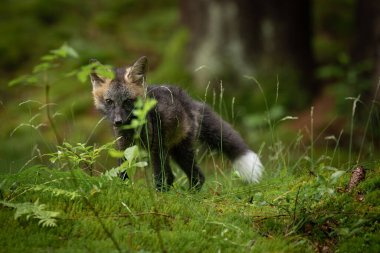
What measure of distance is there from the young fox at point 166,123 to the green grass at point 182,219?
1264mm

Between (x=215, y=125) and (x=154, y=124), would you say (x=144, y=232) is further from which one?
(x=215, y=125)

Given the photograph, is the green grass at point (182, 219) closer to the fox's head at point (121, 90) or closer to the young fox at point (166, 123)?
the young fox at point (166, 123)

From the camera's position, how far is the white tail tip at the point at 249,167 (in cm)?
548

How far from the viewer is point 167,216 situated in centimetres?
391

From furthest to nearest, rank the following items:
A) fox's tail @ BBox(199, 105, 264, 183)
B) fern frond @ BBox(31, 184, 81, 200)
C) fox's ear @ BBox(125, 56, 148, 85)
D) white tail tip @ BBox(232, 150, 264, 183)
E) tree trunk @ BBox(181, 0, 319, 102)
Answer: tree trunk @ BBox(181, 0, 319, 102)
fox's tail @ BBox(199, 105, 264, 183)
fox's ear @ BBox(125, 56, 148, 85)
white tail tip @ BBox(232, 150, 264, 183)
fern frond @ BBox(31, 184, 81, 200)

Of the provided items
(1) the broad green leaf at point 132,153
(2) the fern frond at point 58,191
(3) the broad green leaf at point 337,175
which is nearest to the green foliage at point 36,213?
(2) the fern frond at point 58,191

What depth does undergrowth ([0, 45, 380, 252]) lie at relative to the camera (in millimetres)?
3551

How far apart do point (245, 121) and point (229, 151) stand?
4187 mm

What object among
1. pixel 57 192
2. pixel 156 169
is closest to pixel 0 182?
pixel 57 192

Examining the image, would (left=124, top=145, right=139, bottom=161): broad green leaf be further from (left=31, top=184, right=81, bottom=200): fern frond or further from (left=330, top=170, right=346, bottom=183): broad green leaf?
(left=330, top=170, right=346, bottom=183): broad green leaf

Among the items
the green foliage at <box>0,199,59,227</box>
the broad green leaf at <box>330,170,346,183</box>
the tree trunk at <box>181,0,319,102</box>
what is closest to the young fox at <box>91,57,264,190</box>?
the broad green leaf at <box>330,170,346,183</box>

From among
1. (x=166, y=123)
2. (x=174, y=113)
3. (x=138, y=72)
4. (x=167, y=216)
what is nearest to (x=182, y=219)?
(x=167, y=216)

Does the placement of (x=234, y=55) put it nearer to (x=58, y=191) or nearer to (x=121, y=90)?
(x=121, y=90)

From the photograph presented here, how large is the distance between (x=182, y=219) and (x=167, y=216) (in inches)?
5.1
